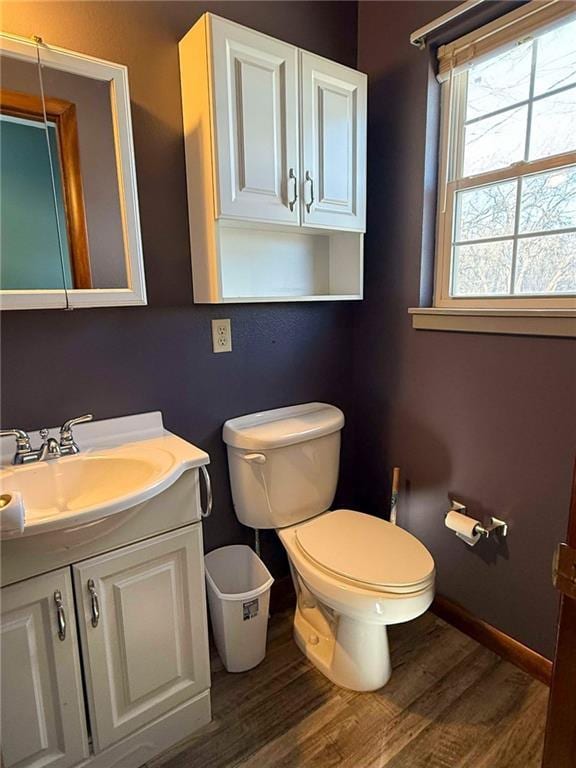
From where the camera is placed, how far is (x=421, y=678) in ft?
5.02

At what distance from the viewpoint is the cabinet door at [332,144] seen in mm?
1472

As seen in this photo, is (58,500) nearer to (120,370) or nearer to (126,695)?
(120,370)

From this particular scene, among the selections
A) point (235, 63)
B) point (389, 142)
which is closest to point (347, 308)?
point (389, 142)

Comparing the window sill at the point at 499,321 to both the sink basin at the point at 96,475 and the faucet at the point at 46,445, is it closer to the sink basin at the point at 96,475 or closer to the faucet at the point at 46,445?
the sink basin at the point at 96,475

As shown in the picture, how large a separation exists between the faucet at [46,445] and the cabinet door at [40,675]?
13.9 inches

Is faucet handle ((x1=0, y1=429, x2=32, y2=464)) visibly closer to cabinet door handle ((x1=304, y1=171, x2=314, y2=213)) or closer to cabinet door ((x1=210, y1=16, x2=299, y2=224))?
cabinet door ((x1=210, y1=16, x2=299, y2=224))

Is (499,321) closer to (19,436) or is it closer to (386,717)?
(386,717)

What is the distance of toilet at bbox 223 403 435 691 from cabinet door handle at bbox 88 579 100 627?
2.03 feet

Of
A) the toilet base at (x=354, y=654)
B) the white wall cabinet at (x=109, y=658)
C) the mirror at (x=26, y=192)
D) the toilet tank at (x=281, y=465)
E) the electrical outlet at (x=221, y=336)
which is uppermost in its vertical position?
the mirror at (x=26, y=192)

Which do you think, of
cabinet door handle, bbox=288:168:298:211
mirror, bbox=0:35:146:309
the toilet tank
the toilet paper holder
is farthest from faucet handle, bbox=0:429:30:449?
the toilet paper holder

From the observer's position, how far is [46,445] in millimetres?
1262

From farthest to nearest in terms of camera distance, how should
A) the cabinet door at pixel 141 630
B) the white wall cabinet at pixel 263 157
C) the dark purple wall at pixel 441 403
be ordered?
1. the dark purple wall at pixel 441 403
2. the white wall cabinet at pixel 263 157
3. the cabinet door at pixel 141 630

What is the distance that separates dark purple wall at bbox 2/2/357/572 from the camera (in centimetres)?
127

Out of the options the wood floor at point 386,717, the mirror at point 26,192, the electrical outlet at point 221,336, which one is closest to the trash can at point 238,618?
the wood floor at point 386,717
